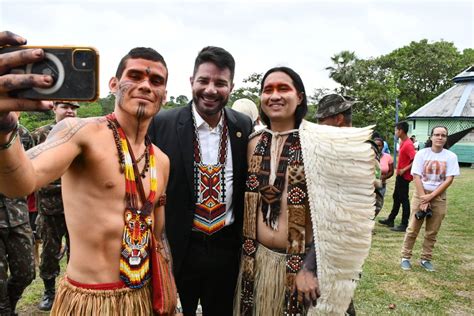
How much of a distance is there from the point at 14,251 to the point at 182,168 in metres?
1.92

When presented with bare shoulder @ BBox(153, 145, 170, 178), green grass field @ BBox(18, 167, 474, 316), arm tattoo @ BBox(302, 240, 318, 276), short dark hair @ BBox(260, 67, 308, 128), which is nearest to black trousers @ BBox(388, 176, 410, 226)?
green grass field @ BBox(18, 167, 474, 316)

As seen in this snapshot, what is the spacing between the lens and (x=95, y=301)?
1822 millimetres

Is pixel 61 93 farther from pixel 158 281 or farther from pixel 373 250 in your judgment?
pixel 373 250

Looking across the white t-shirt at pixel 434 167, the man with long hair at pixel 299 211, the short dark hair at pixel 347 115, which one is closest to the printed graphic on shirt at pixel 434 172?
the white t-shirt at pixel 434 167

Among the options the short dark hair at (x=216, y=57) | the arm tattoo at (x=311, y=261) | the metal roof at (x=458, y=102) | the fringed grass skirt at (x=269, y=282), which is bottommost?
the fringed grass skirt at (x=269, y=282)

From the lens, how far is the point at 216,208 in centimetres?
264

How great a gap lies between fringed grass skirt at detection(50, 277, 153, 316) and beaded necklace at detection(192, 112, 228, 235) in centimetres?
77

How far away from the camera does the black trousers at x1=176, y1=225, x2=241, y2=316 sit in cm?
266

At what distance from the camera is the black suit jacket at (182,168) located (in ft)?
8.54

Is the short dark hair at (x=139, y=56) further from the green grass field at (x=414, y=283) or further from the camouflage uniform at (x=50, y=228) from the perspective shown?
the green grass field at (x=414, y=283)

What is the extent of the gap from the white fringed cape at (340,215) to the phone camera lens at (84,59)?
1565mm

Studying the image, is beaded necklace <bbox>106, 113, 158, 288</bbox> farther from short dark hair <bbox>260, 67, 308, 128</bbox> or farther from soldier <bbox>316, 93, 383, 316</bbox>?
soldier <bbox>316, 93, 383, 316</bbox>

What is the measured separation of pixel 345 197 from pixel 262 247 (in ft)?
2.05

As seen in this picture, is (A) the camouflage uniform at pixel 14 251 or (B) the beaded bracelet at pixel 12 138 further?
(A) the camouflage uniform at pixel 14 251
